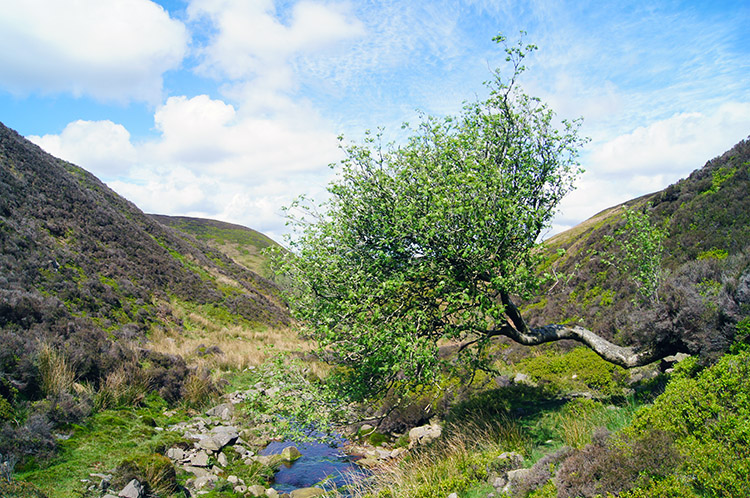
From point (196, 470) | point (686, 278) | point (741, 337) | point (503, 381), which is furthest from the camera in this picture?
point (503, 381)

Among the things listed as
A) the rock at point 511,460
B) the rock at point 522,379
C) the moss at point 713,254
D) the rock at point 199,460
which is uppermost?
the moss at point 713,254

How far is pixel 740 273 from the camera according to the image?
895 cm

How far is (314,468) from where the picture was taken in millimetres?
16234

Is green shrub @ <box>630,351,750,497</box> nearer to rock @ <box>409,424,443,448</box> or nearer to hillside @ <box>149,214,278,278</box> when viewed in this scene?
rock @ <box>409,424,443,448</box>

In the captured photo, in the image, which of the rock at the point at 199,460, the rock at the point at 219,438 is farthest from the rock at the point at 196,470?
the rock at the point at 219,438

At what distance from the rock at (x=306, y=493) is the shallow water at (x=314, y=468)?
65 centimetres

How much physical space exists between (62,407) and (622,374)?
19.8 metres

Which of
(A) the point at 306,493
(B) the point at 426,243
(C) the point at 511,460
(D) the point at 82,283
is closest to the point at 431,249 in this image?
(B) the point at 426,243

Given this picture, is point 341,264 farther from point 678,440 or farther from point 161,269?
point 161,269

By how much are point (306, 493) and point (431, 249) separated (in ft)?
30.9

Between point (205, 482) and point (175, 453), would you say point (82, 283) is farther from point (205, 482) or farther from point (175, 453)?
point (205, 482)

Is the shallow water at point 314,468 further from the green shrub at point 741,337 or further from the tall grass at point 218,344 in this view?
the green shrub at point 741,337

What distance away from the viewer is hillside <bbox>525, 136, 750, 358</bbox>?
349 inches

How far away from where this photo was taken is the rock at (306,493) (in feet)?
42.4
